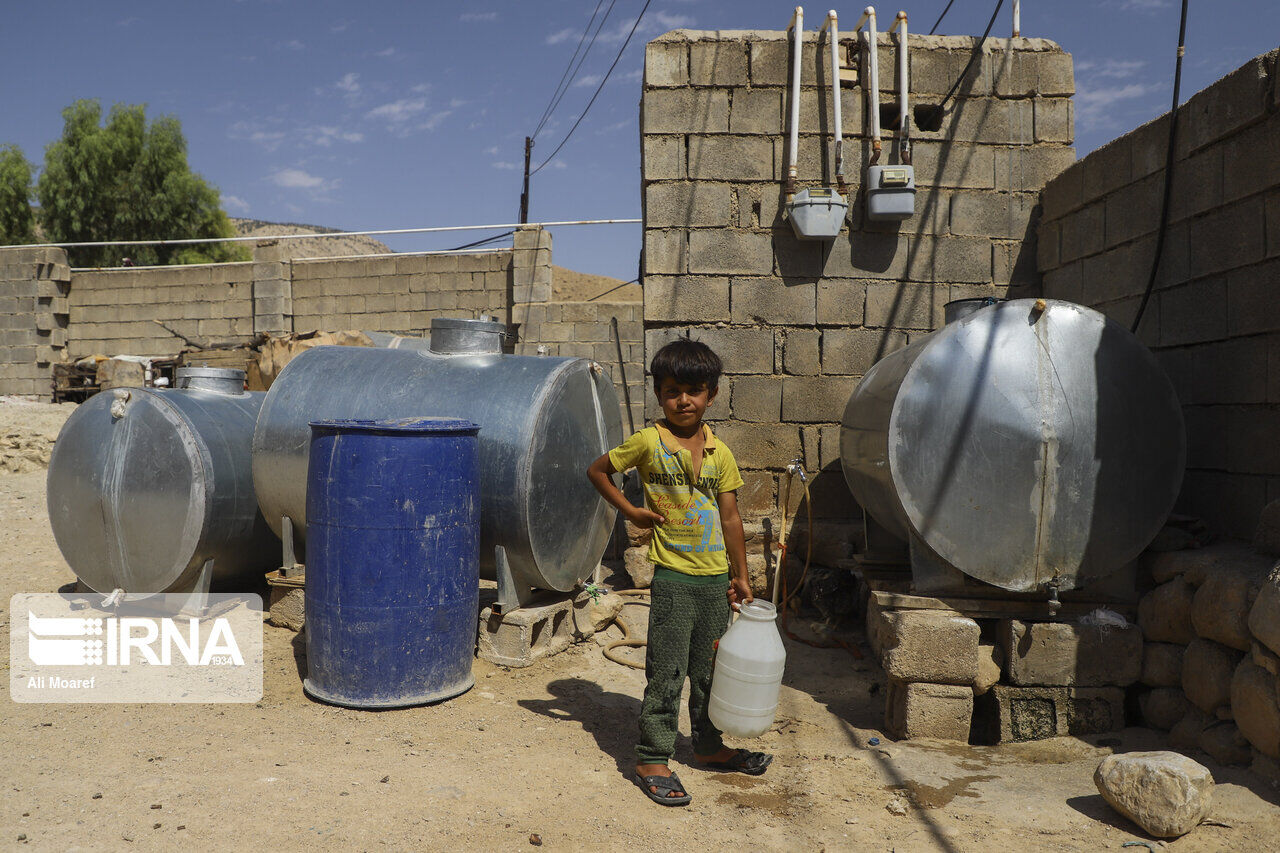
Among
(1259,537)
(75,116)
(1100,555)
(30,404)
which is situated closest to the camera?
(1259,537)

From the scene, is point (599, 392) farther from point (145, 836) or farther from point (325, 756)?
point (145, 836)

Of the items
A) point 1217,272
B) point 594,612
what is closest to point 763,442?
point 594,612

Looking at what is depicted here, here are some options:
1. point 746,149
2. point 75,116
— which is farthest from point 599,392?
point 75,116

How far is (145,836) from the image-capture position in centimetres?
260

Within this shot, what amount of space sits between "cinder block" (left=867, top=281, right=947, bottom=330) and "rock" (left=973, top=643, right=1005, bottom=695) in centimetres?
280

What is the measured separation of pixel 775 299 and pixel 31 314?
1418cm

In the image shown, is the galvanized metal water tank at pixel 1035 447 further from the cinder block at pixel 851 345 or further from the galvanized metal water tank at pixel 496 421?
the cinder block at pixel 851 345

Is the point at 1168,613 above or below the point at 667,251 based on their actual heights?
below

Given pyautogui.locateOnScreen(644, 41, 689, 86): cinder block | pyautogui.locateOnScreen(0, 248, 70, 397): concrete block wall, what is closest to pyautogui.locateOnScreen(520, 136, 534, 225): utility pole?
pyautogui.locateOnScreen(0, 248, 70, 397): concrete block wall

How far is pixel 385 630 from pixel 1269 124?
4.58 metres

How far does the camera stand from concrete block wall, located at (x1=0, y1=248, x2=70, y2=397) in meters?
14.1

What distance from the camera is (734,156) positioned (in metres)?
5.96

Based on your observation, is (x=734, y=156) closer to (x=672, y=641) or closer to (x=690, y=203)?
(x=690, y=203)

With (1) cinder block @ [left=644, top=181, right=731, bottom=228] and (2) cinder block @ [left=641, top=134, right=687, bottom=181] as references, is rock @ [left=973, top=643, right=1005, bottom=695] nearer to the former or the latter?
(1) cinder block @ [left=644, top=181, right=731, bottom=228]
